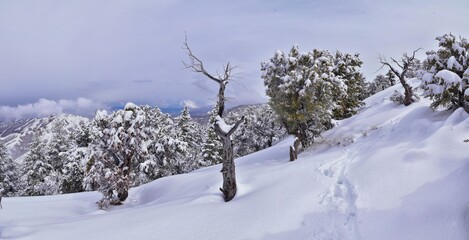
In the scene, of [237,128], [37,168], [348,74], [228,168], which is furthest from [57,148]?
[348,74]

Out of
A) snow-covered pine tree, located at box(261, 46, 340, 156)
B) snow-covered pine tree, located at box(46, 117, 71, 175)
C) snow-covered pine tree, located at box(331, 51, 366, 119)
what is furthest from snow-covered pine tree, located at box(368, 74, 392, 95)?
snow-covered pine tree, located at box(46, 117, 71, 175)

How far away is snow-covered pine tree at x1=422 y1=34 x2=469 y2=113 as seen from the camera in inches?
608

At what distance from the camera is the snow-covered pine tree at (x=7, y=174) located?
4009 cm

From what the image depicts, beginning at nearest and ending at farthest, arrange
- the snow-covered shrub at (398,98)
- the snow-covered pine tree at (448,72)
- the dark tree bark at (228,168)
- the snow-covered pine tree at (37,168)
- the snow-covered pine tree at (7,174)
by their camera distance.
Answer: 1. the dark tree bark at (228,168)
2. the snow-covered pine tree at (448,72)
3. the snow-covered shrub at (398,98)
4. the snow-covered pine tree at (37,168)
5. the snow-covered pine tree at (7,174)

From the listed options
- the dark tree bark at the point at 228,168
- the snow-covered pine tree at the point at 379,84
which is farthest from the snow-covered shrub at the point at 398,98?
the snow-covered pine tree at the point at 379,84

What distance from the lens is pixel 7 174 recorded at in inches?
1624

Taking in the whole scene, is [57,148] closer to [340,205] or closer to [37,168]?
[37,168]

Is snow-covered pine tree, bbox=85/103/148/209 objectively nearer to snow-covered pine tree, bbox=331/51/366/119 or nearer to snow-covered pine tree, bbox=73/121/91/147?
snow-covered pine tree, bbox=73/121/91/147

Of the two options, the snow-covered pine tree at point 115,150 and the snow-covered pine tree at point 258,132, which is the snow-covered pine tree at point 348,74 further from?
the snow-covered pine tree at point 115,150

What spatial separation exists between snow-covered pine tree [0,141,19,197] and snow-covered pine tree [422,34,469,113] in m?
46.1

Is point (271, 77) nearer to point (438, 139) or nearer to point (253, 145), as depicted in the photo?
point (438, 139)

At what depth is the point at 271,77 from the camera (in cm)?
2622

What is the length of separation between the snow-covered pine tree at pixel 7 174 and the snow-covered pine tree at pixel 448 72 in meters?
46.1

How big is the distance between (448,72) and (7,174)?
48.9 metres
